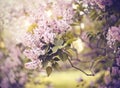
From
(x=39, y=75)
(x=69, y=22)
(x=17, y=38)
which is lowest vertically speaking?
(x=39, y=75)

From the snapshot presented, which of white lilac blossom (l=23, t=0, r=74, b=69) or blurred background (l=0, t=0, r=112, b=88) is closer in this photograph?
white lilac blossom (l=23, t=0, r=74, b=69)

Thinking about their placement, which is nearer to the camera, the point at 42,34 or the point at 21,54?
the point at 42,34

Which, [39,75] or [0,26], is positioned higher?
[0,26]

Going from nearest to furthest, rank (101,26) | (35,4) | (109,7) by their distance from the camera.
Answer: (109,7)
(101,26)
(35,4)

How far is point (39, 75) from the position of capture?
3480 millimetres

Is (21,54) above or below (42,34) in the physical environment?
below

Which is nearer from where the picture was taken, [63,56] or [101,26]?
[63,56]

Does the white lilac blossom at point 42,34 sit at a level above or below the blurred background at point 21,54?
above

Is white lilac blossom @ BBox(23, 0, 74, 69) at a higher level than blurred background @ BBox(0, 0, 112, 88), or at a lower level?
higher

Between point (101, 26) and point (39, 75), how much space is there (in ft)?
3.69

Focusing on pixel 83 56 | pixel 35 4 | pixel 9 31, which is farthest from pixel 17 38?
pixel 83 56

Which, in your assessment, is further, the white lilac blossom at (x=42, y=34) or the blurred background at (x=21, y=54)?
the blurred background at (x=21, y=54)

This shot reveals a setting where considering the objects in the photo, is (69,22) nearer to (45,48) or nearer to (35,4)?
(45,48)

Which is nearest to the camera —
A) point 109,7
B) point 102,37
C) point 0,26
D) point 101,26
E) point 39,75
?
point 109,7
